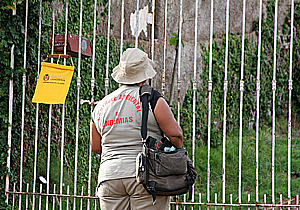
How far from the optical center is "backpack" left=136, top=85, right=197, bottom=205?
7.89 ft

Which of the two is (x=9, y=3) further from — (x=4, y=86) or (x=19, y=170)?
(x=19, y=170)

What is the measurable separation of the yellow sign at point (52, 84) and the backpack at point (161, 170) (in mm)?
1794

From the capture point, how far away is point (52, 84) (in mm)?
4043

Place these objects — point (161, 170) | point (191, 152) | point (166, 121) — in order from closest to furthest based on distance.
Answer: point (161, 170) → point (166, 121) → point (191, 152)

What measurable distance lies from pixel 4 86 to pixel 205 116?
184 inches

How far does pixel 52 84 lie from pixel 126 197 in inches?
76.0

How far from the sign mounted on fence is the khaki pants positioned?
5.56 feet

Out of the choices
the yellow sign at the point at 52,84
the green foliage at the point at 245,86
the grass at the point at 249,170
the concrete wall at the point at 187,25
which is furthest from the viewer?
the concrete wall at the point at 187,25

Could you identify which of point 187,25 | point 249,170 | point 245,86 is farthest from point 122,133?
point 187,25

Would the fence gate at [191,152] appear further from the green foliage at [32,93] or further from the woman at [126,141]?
the woman at [126,141]

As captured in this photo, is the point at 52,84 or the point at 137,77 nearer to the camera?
the point at 137,77

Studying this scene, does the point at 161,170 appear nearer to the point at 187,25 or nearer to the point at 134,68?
the point at 134,68

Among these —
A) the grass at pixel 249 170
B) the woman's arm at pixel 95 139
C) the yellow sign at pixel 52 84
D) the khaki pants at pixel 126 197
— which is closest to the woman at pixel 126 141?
the khaki pants at pixel 126 197

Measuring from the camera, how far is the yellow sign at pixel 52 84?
4.02 meters
